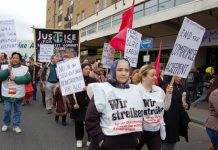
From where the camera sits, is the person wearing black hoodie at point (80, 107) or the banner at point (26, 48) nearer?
the person wearing black hoodie at point (80, 107)

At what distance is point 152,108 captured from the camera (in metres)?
4.45

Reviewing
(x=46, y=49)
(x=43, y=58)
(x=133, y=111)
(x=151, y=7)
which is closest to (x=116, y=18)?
(x=151, y=7)

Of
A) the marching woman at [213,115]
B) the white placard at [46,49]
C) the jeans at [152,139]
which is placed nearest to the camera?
the jeans at [152,139]

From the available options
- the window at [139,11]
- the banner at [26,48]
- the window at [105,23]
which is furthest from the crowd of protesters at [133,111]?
the window at [105,23]

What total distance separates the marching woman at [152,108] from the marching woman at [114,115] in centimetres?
71

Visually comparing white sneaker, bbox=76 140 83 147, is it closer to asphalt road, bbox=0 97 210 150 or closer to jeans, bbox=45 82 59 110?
asphalt road, bbox=0 97 210 150

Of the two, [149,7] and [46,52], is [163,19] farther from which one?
[46,52]

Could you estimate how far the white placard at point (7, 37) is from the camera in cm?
852

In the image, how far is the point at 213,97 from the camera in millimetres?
4797

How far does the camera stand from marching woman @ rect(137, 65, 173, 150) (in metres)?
4.44

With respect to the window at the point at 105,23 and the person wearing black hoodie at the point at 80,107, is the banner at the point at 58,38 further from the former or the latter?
the window at the point at 105,23

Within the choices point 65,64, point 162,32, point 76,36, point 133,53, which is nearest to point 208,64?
point 162,32

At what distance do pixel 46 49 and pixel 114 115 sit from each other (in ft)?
35.9

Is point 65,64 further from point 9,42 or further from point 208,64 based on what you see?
point 208,64
